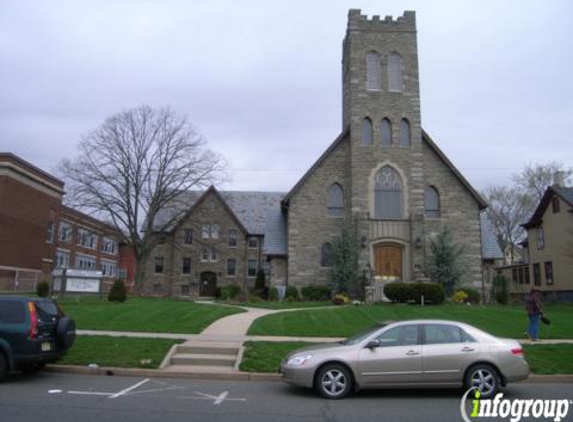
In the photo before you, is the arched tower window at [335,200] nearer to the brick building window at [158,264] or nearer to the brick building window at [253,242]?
the brick building window at [253,242]

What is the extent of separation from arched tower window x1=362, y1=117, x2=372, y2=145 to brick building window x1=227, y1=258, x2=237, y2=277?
20170 millimetres

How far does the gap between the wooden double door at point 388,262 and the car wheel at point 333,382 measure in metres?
20.8

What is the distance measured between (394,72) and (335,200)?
27.9ft

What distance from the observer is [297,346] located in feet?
43.8

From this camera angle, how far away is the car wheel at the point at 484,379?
921 cm

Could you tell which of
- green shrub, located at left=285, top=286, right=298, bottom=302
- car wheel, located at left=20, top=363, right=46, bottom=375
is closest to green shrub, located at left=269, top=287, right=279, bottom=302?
green shrub, located at left=285, top=286, right=298, bottom=302

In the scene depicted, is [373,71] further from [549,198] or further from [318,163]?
[549,198]

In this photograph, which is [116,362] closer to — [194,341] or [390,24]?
[194,341]

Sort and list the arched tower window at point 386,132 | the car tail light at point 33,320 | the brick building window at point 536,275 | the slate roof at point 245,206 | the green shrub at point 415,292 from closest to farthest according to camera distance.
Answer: the car tail light at point 33,320
the green shrub at point 415,292
the arched tower window at point 386,132
the brick building window at point 536,275
the slate roof at point 245,206

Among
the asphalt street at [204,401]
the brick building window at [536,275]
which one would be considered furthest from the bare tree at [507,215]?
the asphalt street at [204,401]

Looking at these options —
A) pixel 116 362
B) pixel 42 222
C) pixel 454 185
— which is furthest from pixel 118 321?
pixel 42 222

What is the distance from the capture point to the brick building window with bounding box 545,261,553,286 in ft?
126

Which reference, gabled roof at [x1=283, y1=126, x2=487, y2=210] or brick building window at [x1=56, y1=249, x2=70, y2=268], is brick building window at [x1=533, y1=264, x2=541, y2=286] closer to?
gabled roof at [x1=283, y1=126, x2=487, y2=210]

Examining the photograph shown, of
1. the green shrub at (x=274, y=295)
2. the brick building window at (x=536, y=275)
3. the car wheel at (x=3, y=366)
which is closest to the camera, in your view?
the car wheel at (x=3, y=366)
